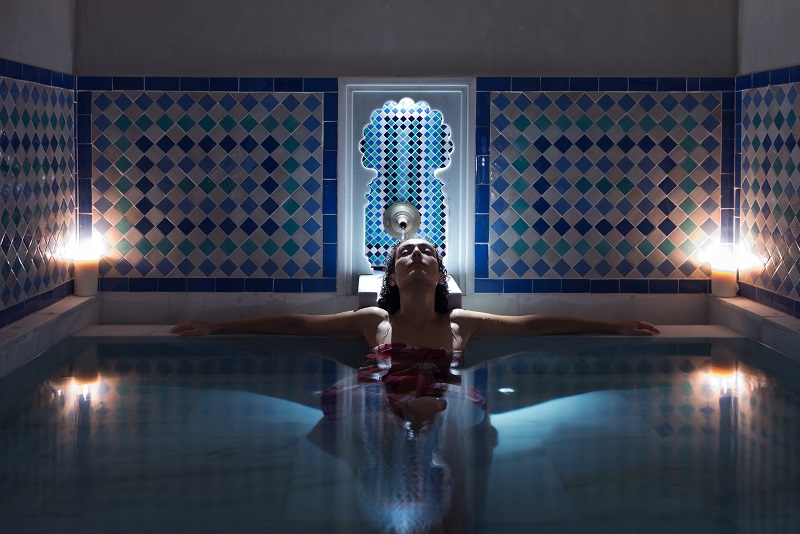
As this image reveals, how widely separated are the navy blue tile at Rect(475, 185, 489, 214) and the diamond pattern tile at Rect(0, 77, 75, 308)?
8.07 feet

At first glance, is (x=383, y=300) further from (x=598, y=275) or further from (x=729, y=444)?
(x=729, y=444)

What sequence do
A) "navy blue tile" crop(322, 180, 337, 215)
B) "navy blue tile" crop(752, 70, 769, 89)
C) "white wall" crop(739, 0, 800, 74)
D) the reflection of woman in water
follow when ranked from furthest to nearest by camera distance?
→ 1. "navy blue tile" crop(322, 180, 337, 215)
2. "navy blue tile" crop(752, 70, 769, 89)
3. "white wall" crop(739, 0, 800, 74)
4. the reflection of woman in water

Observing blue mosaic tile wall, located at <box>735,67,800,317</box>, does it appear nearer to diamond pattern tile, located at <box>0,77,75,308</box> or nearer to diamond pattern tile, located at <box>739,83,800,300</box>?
diamond pattern tile, located at <box>739,83,800,300</box>

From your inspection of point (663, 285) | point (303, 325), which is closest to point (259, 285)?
point (303, 325)

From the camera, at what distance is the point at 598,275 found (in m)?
6.12

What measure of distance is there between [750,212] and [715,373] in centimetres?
153

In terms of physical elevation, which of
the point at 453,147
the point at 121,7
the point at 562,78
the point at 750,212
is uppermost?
the point at 121,7

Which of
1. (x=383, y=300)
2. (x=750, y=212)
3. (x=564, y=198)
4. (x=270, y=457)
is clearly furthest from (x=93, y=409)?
(x=750, y=212)

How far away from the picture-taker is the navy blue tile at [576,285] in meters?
6.12

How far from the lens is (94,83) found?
19.7ft

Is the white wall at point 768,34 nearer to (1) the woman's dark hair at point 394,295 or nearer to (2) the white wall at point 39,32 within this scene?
(1) the woman's dark hair at point 394,295

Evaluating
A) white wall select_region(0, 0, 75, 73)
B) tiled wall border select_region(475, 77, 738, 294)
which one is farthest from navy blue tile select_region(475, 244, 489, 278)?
white wall select_region(0, 0, 75, 73)

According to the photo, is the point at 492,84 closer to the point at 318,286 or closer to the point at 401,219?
the point at 401,219

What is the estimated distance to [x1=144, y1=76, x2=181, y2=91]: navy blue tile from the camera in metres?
6.00
